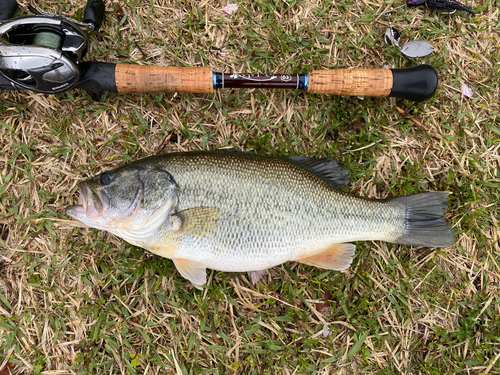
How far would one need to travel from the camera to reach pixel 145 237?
8.05 feet

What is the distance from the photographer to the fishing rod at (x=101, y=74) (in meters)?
2.38

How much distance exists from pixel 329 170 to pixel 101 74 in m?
2.06

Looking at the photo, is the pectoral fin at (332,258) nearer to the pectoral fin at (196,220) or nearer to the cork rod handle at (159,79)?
the pectoral fin at (196,220)

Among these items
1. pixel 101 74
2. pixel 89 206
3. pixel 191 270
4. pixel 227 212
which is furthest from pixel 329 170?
pixel 101 74

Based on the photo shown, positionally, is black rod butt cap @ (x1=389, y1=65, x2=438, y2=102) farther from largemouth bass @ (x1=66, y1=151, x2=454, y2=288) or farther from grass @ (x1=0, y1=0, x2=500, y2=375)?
largemouth bass @ (x1=66, y1=151, x2=454, y2=288)

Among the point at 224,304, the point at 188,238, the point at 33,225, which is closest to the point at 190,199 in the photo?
the point at 188,238

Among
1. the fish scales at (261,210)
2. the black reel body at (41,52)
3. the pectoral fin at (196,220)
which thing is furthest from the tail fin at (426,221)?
the black reel body at (41,52)

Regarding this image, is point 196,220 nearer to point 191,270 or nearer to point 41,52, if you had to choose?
point 191,270

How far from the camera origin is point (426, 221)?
9.22 ft

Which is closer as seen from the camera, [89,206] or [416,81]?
[89,206]

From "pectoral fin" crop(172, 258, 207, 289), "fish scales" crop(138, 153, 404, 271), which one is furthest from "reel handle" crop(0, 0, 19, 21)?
"pectoral fin" crop(172, 258, 207, 289)

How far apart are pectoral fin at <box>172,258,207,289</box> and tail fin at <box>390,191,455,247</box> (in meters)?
1.66

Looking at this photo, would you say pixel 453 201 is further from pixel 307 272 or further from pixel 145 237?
pixel 145 237

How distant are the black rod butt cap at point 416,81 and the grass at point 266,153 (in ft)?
1.14
